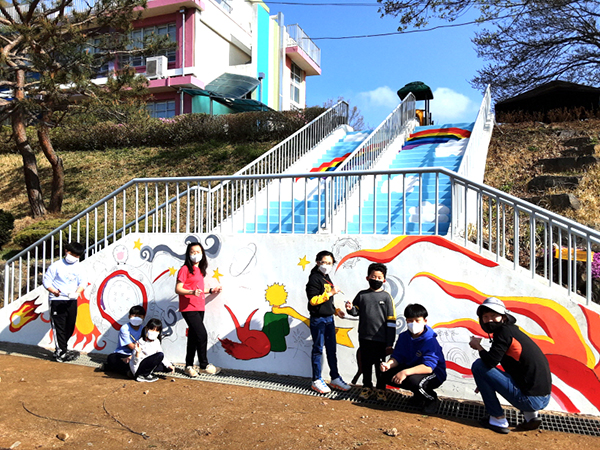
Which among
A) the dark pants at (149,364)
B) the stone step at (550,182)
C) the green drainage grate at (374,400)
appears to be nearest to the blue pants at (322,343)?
the green drainage grate at (374,400)

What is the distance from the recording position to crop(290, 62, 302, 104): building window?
28.4 metres

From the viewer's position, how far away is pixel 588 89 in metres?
14.0

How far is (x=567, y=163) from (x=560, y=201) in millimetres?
1920

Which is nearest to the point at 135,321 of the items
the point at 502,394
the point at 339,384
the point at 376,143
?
the point at 339,384

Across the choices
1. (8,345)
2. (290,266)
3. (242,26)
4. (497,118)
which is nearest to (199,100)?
(242,26)

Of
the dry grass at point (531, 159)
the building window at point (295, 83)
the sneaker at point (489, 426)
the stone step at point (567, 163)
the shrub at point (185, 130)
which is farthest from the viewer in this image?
the building window at point (295, 83)

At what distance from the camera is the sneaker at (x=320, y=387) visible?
486cm

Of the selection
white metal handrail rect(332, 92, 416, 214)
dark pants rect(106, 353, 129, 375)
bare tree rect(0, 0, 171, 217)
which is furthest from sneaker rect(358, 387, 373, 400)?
bare tree rect(0, 0, 171, 217)

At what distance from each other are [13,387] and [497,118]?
13889 mm

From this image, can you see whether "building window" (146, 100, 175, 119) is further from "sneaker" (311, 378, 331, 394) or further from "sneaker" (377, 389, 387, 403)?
"sneaker" (377, 389, 387, 403)

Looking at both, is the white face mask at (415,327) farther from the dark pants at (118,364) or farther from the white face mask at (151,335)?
the dark pants at (118,364)

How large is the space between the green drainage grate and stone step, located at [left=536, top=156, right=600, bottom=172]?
6941mm

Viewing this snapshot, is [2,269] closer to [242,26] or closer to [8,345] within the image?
[8,345]

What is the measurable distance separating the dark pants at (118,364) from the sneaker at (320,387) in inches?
86.7
